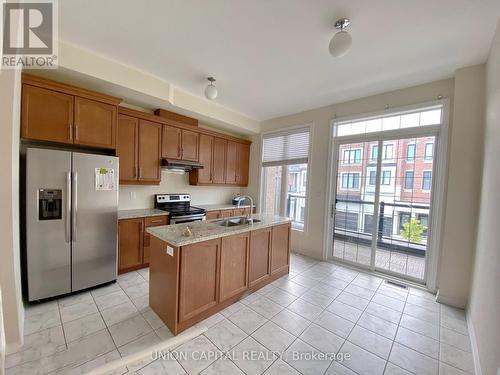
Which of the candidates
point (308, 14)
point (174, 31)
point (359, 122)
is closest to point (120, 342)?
point (174, 31)

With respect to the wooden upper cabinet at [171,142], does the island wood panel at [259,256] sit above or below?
below

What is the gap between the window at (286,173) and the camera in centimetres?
422

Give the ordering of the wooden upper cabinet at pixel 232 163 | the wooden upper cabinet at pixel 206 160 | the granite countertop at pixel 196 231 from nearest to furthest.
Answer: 1. the granite countertop at pixel 196 231
2. the wooden upper cabinet at pixel 206 160
3. the wooden upper cabinet at pixel 232 163

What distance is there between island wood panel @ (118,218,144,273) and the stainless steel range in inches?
20.4

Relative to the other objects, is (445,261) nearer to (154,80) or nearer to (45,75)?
(154,80)

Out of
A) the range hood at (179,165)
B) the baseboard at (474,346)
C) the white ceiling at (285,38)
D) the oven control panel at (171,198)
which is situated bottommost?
the baseboard at (474,346)

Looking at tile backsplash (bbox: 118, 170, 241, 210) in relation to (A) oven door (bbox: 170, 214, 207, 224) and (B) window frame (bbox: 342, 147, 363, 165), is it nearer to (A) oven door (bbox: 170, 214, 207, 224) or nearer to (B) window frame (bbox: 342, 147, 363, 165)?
(A) oven door (bbox: 170, 214, 207, 224)

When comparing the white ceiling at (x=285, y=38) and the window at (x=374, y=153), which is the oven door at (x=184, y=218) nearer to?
the white ceiling at (x=285, y=38)

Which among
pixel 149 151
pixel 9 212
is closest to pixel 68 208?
pixel 9 212

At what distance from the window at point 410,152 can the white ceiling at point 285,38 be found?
0.87 meters

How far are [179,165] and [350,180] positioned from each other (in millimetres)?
3081

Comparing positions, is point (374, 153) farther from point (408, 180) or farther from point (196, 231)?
point (196, 231)

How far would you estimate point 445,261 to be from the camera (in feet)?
8.26

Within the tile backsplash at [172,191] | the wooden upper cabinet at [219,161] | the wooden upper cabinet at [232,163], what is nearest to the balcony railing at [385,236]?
the wooden upper cabinet at [232,163]
